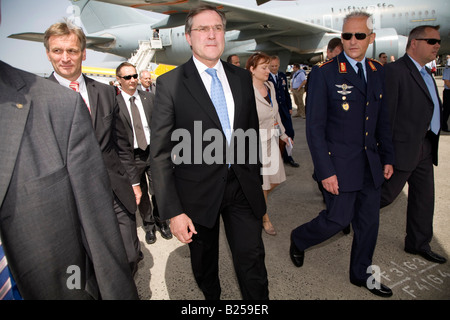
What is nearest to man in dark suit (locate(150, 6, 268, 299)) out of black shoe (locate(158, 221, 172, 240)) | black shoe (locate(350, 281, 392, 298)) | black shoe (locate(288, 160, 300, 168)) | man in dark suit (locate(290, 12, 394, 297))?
man in dark suit (locate(290, 12, 394, 297))

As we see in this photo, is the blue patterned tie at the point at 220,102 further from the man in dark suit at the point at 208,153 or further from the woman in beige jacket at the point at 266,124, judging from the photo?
the woman in beige jacket at the point at 266,124

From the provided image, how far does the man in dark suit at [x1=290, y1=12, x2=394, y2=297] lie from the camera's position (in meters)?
2.37

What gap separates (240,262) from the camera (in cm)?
207

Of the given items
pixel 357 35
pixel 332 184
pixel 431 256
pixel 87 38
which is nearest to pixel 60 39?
pixel 357 35

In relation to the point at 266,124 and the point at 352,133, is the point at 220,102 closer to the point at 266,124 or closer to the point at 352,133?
the point at 352,133

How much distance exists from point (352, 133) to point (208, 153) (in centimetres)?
130

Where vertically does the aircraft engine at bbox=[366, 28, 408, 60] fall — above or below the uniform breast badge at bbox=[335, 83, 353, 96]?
above

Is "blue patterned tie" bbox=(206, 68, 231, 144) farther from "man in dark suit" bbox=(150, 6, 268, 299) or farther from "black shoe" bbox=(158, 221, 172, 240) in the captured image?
"black shoe" bbox=(158, 221, 172, 240)

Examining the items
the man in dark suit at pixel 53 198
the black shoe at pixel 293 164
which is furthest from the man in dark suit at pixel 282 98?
the man in dark suit at pixel 53 198

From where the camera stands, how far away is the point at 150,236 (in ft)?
12.1

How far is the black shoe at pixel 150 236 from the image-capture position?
3670mm

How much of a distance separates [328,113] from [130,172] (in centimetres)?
208

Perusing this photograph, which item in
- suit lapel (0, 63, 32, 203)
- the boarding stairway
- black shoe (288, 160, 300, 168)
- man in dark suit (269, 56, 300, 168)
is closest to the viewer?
suit lapel (0, 63, 32, 203)
